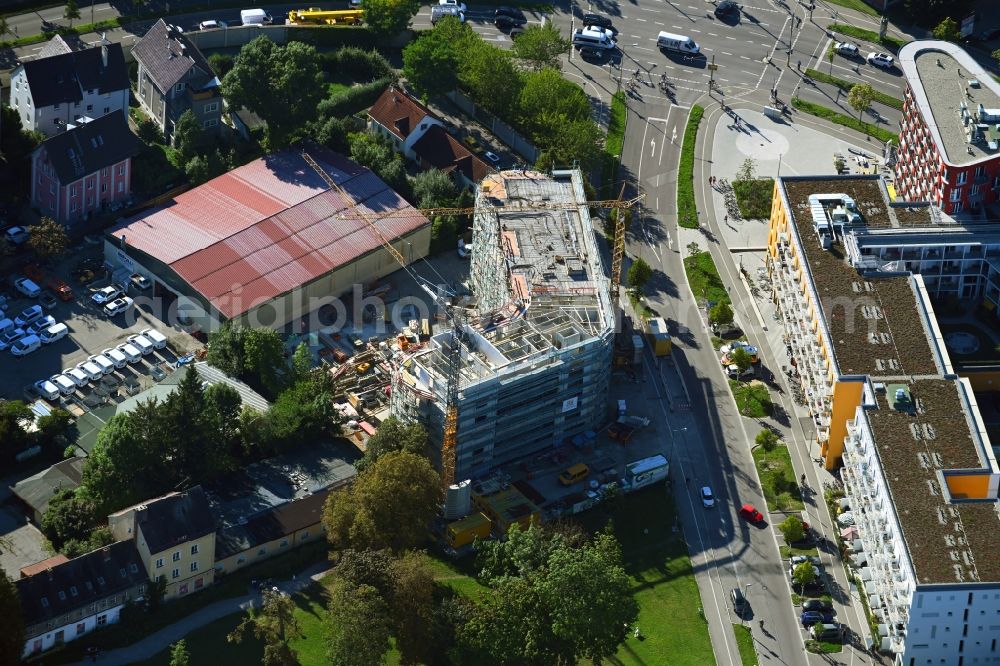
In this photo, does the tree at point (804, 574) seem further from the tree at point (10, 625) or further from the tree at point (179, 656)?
the tree at point (10, 625)

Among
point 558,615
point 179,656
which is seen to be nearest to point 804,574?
point 558,615

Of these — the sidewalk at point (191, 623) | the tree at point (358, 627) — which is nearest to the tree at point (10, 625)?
the sidewalk at point (191, 623)

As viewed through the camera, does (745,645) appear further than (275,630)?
Yes

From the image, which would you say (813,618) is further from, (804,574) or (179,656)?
(179,656)

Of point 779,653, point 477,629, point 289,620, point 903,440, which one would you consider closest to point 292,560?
point 289,620

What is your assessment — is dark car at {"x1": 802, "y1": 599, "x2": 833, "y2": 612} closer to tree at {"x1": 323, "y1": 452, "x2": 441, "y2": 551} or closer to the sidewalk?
tree at {"x1": 323, "y1": 452, "x2": 441, "y2": 551}

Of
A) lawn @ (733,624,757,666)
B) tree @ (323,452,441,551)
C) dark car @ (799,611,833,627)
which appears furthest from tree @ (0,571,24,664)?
dark car @ (799,611,833,627)
